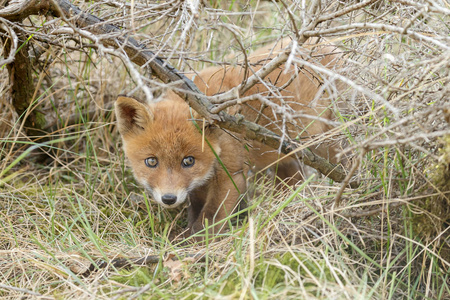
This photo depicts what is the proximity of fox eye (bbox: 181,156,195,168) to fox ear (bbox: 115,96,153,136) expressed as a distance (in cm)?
37

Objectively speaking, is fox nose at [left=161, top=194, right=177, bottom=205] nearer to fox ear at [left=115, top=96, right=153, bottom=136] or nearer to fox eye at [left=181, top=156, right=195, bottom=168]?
fox eye at [left=181, top=156, right=195, bottom=168]

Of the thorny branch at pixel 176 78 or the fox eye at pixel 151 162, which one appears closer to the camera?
the thorny branch at pixel 176 78

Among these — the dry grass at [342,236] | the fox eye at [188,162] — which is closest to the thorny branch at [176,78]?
the dry grass at [342,236]

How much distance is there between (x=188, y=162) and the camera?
10.4 feet

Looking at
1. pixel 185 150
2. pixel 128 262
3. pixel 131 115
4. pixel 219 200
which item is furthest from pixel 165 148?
pixel 128 262

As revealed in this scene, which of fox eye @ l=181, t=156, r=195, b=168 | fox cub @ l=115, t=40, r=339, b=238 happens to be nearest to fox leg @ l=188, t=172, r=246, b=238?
fox cub @ l=115, t=40, r=339, b=238

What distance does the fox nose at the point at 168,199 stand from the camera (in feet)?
9.84

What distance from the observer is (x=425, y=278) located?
216 centimetres

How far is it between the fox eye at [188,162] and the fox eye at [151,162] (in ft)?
0.66

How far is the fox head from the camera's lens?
10.0 ft

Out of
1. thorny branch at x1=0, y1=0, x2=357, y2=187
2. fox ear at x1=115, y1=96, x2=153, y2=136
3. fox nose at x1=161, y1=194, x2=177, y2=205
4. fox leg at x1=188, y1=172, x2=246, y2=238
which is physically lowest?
fox leg at x1=188, y1=172, x2=246, y2=238

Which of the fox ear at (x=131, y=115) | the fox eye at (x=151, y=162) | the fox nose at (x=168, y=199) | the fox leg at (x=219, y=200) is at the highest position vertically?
the fox ear at (x=131, y=115)

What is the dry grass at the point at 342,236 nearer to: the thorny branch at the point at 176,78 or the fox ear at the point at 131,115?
the thorny branch at the point at 176,78

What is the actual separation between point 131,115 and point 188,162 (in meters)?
0.54
